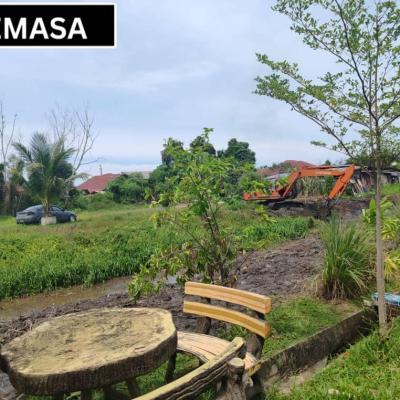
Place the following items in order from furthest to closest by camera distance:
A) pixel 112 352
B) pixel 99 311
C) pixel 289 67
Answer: pixel 289 67 → pixel 99 311 → pixel 112 352

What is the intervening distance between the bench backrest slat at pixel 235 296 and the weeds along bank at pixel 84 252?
1.00m

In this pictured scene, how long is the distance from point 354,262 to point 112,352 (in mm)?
3399

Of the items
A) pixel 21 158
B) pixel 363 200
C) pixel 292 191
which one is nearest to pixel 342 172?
pixel 292 191

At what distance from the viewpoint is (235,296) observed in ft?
10.8

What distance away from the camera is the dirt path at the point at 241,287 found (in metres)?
4.96

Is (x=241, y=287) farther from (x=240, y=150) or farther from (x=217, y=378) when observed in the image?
(x=240, y=150)

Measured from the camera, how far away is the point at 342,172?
1536 cm

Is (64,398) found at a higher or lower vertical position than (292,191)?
lower

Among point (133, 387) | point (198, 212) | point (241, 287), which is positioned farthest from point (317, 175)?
point (133, 387)

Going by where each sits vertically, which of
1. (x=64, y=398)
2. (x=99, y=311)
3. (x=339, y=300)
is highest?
(x=99, y=311)

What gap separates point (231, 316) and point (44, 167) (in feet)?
59.2

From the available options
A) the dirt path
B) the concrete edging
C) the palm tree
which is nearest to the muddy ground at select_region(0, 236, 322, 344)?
the dirt path

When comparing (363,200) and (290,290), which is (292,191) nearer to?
(363,200)

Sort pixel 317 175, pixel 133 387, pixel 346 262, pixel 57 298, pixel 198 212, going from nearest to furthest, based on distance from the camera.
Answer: pixel 133 387 → pixel 198 212 → pixel 346 262 → pixel 57 298 → pixel 317 175
